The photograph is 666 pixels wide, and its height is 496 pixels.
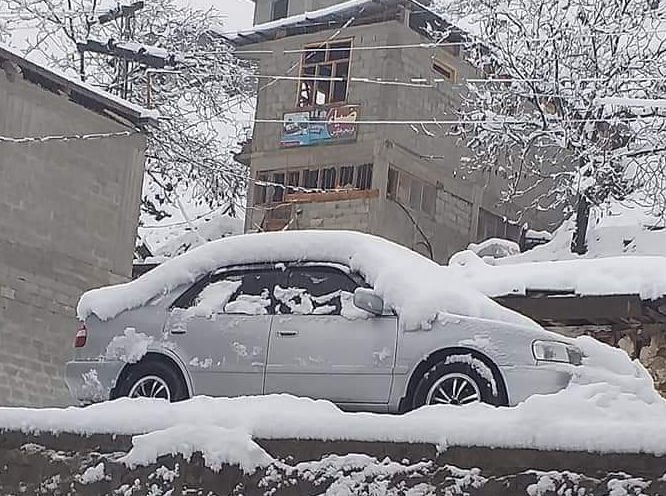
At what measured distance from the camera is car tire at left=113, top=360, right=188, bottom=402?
30.2 ft

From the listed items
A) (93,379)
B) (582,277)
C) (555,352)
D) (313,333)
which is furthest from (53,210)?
(555,352)

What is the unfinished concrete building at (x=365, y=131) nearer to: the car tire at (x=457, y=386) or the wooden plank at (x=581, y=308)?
the wooden plank at (x=581, y=308)

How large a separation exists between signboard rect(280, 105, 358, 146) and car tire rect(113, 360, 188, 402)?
1534 centimetres

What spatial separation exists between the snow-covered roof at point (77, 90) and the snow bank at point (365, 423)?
9.64 metres

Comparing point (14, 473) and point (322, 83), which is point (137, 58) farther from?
point (14, 473)

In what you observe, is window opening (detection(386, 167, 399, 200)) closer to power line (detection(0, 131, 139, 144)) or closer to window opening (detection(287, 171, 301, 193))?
window opening (detection(287, 171, 301, 193))

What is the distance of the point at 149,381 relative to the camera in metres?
9.32

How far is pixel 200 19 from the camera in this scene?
30.4 meters

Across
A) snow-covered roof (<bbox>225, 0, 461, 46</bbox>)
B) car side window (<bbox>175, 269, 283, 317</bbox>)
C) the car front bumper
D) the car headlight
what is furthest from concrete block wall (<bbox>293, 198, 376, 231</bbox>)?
the car front bumper

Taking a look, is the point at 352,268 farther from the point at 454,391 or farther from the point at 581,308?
the point at 581,308

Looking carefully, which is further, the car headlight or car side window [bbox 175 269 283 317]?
car side window [bbox 175 269 283 317]

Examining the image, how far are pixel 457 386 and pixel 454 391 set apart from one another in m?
0.04

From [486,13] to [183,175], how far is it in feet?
29.0

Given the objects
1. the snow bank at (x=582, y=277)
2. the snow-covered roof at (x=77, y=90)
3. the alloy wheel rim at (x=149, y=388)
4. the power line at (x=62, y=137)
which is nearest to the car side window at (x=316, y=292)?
the alloy wheel rim at (x=149, y=388)
